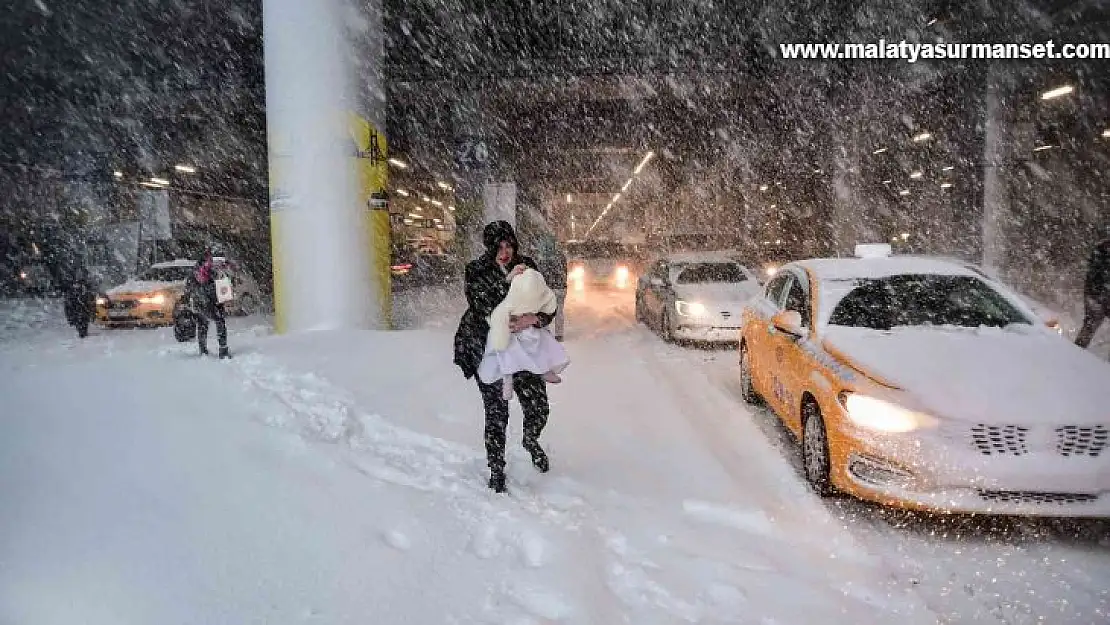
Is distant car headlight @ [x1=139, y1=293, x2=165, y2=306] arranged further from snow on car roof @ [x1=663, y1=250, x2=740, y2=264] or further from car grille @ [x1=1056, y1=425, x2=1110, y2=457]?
car grille @ [x1=1056, y1=425, x2=1110, y2=457]

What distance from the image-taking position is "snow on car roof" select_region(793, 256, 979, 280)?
592 cm

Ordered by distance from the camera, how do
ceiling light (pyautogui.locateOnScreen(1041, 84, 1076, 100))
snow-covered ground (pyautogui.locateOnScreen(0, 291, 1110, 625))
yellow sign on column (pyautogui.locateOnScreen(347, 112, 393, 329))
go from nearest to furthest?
snow-covered ground (pyautogui.locateOnScreen(0, 291, 1110, 625)) < yellow sign on column (pyautogui.locateOnScreen(347, 112, 393, 329)) < ceiling light (pyautogui.locateOnScreen(1041, 84, 1076, 100))

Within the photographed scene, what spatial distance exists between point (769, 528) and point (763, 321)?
2.87 meters

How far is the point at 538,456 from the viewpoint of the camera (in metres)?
4.92

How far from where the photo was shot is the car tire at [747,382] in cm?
717

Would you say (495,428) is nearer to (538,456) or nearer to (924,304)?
Result: (538,456)

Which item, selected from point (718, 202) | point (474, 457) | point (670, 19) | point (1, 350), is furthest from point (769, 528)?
point (718, 202)

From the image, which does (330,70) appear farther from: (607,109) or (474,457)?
(607,109)

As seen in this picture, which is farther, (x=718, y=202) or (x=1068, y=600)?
(x=718, y=202)

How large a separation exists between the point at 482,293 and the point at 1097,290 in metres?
7.91

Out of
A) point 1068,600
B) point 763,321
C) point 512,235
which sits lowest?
point 1068,600

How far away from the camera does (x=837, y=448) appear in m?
4.44

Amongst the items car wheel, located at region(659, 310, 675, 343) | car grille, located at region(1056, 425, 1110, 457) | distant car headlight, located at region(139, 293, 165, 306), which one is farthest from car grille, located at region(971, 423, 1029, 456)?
distant car headlight, located at region(139, 293, 165, 306)

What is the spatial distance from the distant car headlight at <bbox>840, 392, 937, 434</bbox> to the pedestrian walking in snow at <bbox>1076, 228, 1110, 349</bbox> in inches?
238
